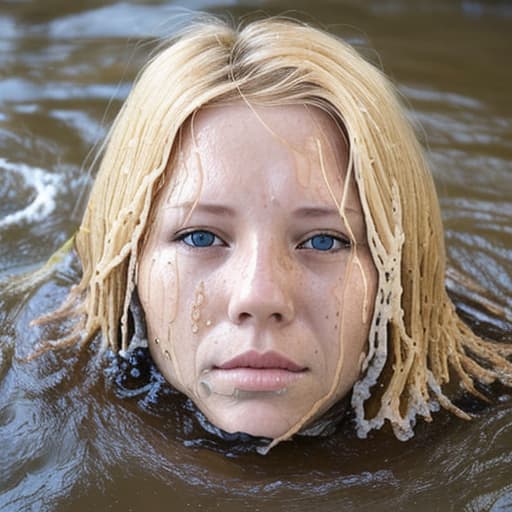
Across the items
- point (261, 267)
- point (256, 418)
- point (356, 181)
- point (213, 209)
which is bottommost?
point (256, 418)

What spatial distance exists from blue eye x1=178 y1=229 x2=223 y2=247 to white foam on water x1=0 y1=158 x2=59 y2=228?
150 cm

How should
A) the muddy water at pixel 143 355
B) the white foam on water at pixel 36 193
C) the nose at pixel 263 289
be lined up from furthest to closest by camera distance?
the white foam on water at pixel 36 193 → the muddy water at pixel 143 355 → the nose at pixel 263 289

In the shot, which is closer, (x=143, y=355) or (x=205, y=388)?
(x=205, y=388)

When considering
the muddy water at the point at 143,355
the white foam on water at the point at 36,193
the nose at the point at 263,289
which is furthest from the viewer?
the white foam on water at the point at 36,193

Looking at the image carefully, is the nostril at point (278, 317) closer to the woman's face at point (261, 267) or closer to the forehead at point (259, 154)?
the woman's face at point (261, 267)

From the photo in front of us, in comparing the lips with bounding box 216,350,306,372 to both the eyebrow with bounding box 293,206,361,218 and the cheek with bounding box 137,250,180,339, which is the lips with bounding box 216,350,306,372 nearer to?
the cheek with bounding box 137,250,180,339

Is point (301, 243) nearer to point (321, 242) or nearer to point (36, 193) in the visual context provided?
point (321, 242)

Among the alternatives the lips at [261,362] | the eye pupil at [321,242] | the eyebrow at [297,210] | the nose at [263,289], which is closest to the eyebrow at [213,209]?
the eyebrow at [297,210]

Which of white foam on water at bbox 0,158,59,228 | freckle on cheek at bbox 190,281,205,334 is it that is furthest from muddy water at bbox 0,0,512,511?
freckle on cheek at bbox 190,281,205,334

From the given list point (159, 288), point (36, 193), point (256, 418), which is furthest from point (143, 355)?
point (36, 193)

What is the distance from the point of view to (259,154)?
85.0 inches

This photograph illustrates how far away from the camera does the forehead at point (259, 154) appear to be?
215cm

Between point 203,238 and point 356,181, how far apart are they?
39cm

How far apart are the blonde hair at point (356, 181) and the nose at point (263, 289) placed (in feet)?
0.84
